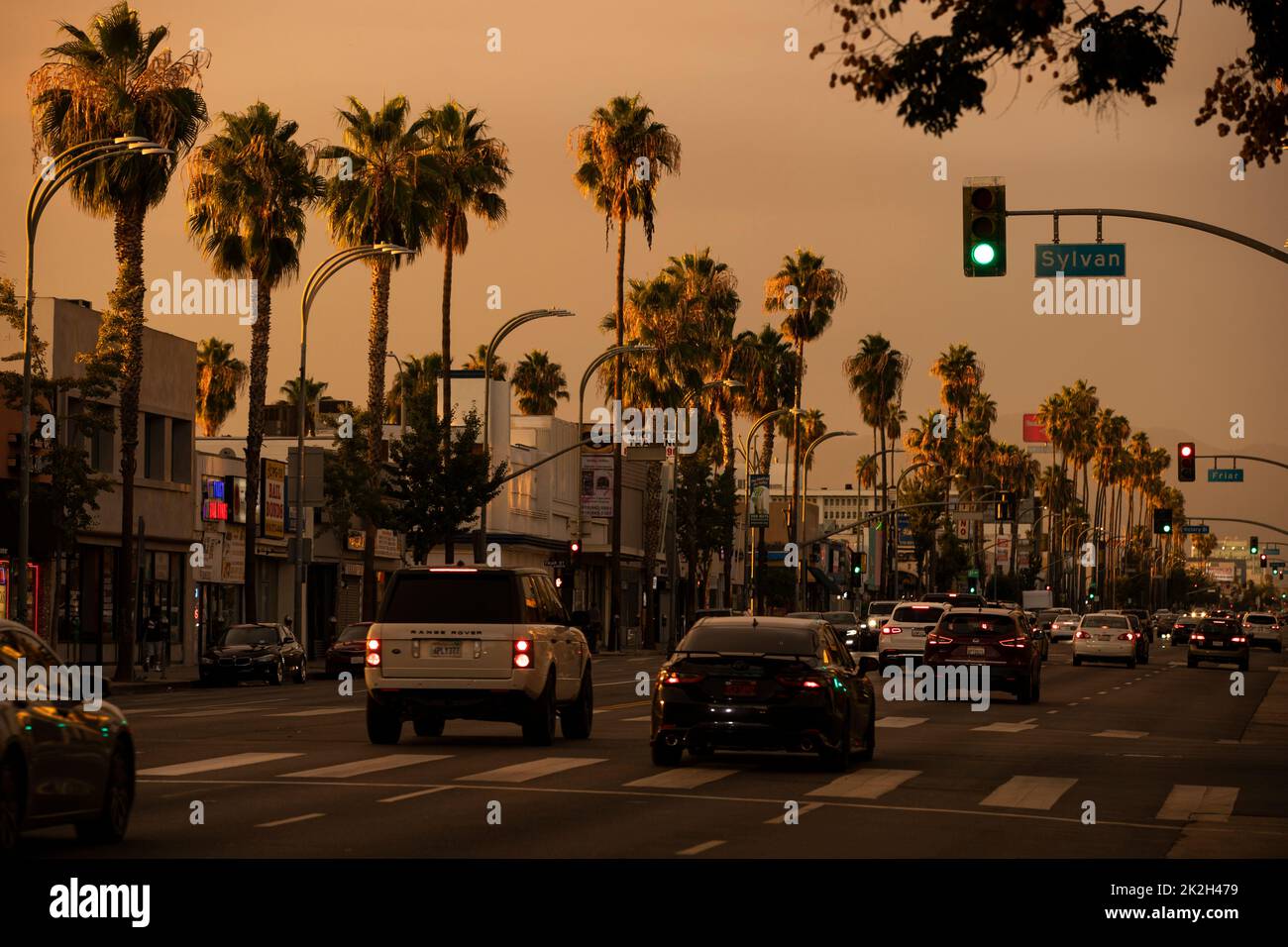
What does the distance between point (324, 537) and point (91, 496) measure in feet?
84.3

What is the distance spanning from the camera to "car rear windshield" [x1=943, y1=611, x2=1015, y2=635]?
128 ft

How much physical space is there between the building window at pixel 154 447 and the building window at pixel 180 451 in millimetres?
933

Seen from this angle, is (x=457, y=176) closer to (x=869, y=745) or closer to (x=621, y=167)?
(x=621, y=167)

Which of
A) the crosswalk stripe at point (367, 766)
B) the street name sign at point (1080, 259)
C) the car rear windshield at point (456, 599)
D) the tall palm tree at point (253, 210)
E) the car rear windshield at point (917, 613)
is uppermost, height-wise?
the tall palm tree at point (253, 210)

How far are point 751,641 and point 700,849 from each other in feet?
23.7

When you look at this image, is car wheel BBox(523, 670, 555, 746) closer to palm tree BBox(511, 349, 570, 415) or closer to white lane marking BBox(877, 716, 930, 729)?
white lane marking BBox(877, 716, 930, 729)

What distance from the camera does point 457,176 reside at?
201ft

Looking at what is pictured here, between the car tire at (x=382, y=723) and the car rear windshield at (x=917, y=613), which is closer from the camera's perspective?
the car tire at (x=382, y=723)

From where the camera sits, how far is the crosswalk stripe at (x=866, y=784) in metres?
19.0

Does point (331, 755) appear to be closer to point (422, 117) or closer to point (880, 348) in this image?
point (422, 117)

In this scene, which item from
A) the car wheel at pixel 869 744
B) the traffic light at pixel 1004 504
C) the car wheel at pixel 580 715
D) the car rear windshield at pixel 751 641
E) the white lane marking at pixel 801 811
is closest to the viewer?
the white lane marking at pixel 801 811

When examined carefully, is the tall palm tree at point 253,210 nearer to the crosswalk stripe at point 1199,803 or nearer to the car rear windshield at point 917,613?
the car rear windshield at point 917,613

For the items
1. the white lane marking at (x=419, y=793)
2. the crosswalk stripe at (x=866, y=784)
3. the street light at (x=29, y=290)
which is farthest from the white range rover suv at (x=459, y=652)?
the street light at (x=29, y=290)
